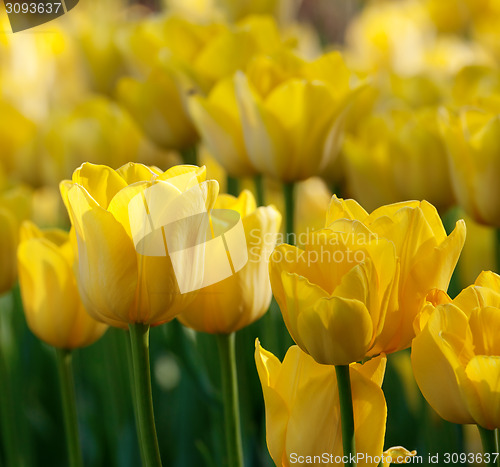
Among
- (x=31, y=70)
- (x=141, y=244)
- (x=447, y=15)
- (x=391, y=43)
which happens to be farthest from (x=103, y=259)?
(x=447, y=15)

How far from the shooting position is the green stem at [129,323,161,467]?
0.35m

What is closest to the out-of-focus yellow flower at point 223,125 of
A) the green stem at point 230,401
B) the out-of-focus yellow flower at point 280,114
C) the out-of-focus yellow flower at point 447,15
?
the out-of-focus yellow flower at point 280,114

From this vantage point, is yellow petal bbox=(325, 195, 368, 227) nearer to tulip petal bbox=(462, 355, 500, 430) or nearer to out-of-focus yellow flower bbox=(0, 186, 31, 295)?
tulip petal bbox=(462, 355, 500, 430)

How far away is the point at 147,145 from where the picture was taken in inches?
Result: 33.0

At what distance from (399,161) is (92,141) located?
1.00ft

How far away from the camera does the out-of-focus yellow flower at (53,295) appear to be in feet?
1.49

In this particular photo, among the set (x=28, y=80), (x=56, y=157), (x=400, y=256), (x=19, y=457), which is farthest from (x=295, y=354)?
(x=28, y=80)

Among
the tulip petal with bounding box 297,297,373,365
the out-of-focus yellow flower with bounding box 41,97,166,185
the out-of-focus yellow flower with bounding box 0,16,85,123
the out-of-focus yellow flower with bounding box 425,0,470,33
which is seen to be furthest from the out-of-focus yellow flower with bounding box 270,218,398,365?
the out-of-focus yellow flower with bounding box 425,0,470,33

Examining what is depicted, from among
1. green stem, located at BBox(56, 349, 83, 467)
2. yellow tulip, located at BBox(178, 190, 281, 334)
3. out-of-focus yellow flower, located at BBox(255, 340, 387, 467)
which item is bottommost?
green stem, located at BBox(56, 349, 83, 467)

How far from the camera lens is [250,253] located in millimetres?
406

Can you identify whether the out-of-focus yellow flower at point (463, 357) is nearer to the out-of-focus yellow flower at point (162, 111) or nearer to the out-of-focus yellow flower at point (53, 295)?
the out-of-focus yellow flower at point (53, 295)

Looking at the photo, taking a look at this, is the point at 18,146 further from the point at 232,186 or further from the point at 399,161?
the point at 399,161

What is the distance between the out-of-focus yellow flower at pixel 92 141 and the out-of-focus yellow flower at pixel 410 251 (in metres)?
0.47

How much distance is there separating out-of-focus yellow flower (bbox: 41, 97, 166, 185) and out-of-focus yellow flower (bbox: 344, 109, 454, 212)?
242mm
